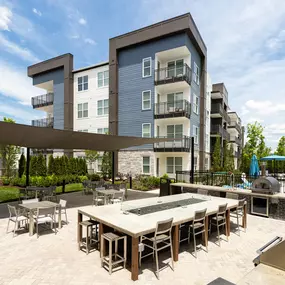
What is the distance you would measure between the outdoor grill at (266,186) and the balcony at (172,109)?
10.0 metres

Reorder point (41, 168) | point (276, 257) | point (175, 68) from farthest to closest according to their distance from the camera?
point (175, 68) → point (41, 168) → point (276, 257)

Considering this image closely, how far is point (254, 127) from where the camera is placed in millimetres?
22859

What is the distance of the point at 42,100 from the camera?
85.9 feet

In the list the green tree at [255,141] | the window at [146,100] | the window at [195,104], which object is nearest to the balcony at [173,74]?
the window at [146,100]

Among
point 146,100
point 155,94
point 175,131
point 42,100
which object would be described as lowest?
point 175,131

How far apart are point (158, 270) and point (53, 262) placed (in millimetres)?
2087

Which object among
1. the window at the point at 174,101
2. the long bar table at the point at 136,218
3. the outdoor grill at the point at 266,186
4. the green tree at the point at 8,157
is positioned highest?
the window at the point at 174,101

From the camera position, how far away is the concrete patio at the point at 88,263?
365 cm

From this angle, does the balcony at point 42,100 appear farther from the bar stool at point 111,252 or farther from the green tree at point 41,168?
the bar stool at point 111,252

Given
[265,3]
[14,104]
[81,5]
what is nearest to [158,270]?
[265,3]

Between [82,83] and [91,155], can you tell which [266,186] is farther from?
[82,83]

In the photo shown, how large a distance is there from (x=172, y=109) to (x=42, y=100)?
17.1 meters

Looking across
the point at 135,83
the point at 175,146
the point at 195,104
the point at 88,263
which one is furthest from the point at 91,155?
the point at 88,263

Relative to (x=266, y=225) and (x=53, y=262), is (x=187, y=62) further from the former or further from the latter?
(x=53, y=262)
